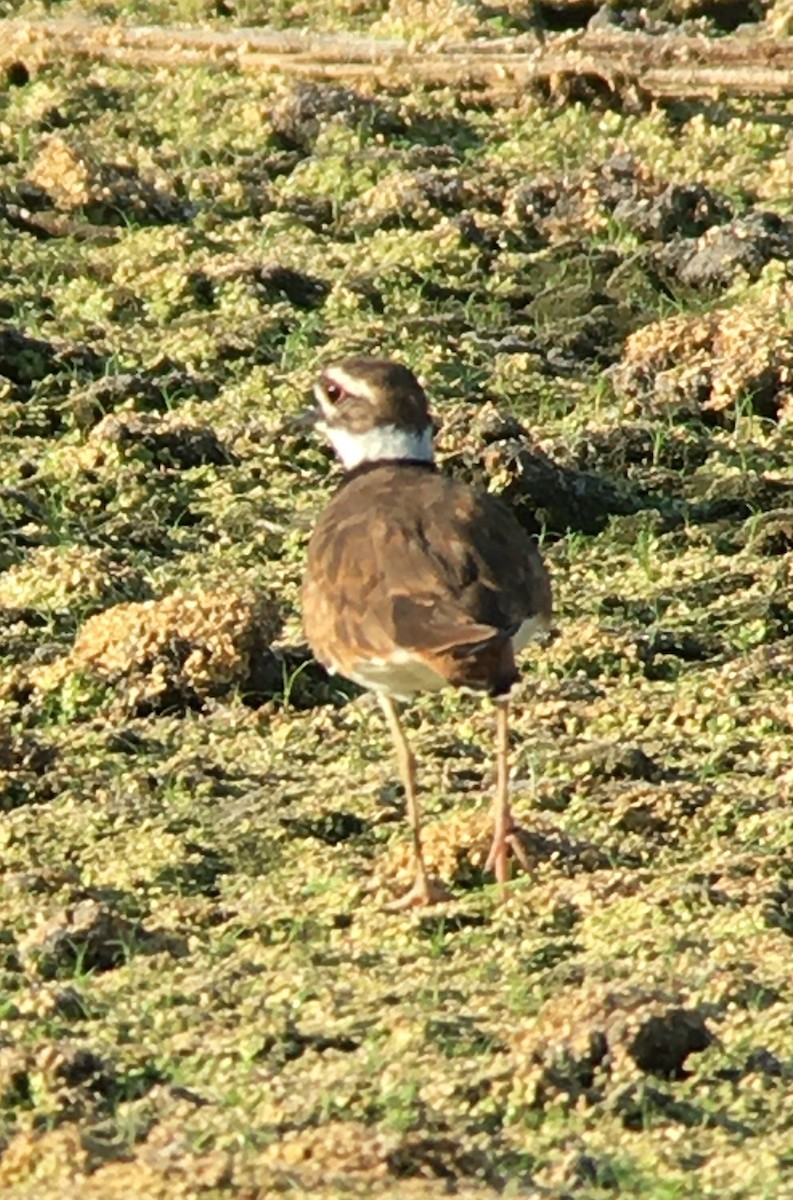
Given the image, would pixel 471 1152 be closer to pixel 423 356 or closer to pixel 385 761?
pixel 385 761

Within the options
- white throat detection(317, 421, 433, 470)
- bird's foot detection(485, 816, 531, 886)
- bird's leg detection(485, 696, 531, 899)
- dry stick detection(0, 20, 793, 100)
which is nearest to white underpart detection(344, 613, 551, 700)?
bird's leg detection(485, 696, 531, 899)

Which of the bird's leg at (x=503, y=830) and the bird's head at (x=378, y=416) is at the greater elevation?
the bird's head at (x=378, y=416)

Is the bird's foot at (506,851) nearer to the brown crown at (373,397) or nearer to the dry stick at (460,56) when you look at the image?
the brown crown at (373,397)

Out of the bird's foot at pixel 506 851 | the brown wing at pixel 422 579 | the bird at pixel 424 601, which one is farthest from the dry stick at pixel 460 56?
the bird's foot at pixel 506 851

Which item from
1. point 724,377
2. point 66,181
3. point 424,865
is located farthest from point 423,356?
point 424,865

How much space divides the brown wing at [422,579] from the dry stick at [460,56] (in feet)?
16.1

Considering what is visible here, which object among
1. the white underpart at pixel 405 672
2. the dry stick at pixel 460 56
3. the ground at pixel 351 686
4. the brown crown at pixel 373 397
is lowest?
the ground at pixel 351 686

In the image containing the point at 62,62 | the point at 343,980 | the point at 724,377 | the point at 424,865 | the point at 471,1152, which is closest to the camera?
the point at 471,1152

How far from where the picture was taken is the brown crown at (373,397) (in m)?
7.88

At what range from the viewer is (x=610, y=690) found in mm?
8008

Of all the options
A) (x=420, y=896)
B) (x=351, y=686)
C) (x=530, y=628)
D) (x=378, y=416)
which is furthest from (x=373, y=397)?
(x=420, y=896)

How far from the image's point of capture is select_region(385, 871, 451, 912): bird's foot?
6.67 metres

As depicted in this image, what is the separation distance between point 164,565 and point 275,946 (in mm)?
2543

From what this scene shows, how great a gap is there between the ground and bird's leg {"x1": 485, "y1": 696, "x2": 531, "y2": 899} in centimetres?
8
